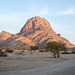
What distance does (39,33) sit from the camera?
143750 mm

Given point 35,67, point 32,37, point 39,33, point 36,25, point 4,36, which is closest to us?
point 35,67

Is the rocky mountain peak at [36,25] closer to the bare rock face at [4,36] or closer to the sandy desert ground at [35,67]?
the bare rock face at [4,36]

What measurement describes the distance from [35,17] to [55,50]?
158818 millimetres

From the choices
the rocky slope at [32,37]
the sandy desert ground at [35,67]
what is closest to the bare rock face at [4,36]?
the rocky slope at [32,37]

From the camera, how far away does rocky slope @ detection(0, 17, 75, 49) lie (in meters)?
114

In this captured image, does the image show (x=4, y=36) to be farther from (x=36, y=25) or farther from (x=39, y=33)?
(x=39, y=33)

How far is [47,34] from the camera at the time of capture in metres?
138

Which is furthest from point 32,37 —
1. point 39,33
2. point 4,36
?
point 4,36

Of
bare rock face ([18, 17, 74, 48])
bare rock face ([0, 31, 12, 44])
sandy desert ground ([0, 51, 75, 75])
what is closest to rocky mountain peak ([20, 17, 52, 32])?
bare rock face ([18, 17, 74, 48])

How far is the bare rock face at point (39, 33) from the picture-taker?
127 m

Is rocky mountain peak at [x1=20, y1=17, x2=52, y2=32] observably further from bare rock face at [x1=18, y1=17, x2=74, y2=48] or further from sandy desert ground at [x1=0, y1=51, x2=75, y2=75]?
sandy desert ground at [x1=0, y1=51, x2=75, y2=75]

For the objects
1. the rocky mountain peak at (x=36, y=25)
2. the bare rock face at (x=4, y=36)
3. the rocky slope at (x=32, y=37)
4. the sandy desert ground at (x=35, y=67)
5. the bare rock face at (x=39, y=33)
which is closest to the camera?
the sandy desert ground at (x=35, y=67)

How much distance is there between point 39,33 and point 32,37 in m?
11.6

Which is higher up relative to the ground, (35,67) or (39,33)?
(39,33)
